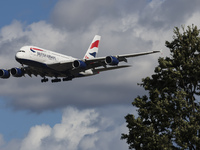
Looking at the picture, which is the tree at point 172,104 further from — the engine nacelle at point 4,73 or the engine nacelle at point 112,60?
the engine nacelle at point 4,73

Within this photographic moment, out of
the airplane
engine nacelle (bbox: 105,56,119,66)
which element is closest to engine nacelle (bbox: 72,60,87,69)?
the airplane

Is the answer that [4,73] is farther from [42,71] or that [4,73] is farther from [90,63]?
[90,63]

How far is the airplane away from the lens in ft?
208

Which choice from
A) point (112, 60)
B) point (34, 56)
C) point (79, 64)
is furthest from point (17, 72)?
point (112, 60)

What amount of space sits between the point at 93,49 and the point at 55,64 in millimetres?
24578

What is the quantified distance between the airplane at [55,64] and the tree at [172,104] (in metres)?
23.3

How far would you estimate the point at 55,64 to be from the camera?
65.2m

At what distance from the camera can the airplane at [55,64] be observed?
2491 inches

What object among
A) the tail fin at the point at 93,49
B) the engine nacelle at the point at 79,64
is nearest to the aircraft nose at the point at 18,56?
the engine nacelle at the point at 79,64

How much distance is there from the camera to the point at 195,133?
3450 cm

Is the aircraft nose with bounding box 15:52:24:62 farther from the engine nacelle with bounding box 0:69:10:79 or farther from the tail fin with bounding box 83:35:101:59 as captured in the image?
the tail fin with bounding box 83:35:101:59

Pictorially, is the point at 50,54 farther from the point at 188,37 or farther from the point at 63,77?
the point at 188,37

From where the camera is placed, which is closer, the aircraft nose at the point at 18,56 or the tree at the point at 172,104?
the tree at the point at 172,104

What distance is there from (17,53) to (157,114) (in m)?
34.3
